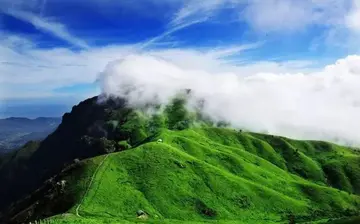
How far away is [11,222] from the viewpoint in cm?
19712

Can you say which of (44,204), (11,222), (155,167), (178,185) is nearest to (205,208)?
(178,185)

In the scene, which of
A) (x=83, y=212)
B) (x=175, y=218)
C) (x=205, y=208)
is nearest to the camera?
(x=83, y=212)

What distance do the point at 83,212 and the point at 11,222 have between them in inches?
2532

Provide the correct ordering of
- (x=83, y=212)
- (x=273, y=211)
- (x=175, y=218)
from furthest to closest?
(x=273, y=211) < (x=175, y=218) < (x=83, y=212)

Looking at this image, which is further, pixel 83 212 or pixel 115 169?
pixel 115 169

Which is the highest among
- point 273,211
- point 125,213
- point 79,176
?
point 79,176

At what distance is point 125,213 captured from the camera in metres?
157

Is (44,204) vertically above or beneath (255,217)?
above

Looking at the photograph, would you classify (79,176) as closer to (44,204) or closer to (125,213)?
(44,204)

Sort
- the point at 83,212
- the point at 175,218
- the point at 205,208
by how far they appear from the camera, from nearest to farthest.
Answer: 1. the point at 83,212
2. the point at 175,218
3. the point at 205,208

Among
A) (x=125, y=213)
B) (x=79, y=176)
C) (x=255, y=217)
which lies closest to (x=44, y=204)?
(x=79, y=176)

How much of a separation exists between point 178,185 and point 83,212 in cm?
4730

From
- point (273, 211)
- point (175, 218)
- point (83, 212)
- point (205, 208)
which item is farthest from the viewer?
point (273, 211)

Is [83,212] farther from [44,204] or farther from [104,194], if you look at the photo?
[44,204]
